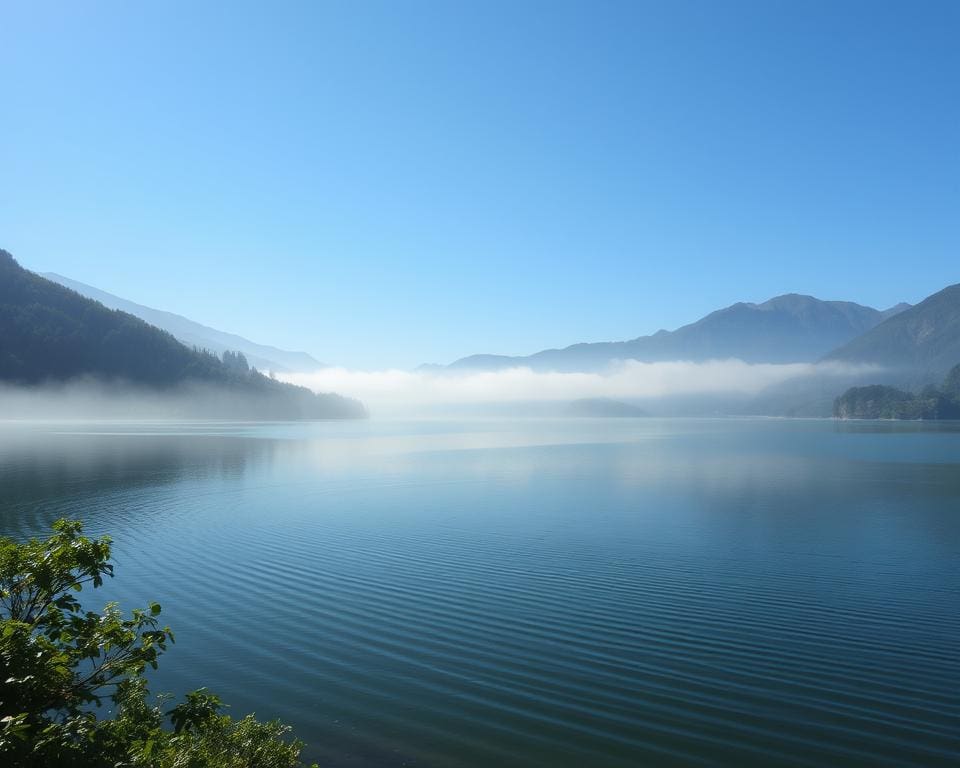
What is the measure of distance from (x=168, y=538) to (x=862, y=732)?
35.6 metres

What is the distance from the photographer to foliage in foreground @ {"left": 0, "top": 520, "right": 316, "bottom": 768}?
7484mm

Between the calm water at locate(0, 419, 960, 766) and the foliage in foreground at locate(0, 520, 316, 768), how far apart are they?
4486 mm

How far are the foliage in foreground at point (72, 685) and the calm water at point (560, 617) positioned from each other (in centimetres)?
449

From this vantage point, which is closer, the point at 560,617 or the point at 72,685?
the point at 72,685

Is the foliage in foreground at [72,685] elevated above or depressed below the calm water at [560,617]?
above

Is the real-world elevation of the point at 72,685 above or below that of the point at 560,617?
above

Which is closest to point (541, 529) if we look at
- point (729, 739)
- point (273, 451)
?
point (729, 739)

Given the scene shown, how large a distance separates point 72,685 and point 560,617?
16424 mm

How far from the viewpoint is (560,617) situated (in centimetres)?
2247

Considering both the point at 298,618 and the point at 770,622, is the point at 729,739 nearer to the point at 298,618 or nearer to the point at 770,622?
the point at 770,622

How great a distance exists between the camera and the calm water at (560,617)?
14.5 m

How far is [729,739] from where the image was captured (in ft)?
46.4

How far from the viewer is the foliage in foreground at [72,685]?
7.48m

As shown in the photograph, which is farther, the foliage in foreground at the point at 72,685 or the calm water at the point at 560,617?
the calm water at the point at 560,617
